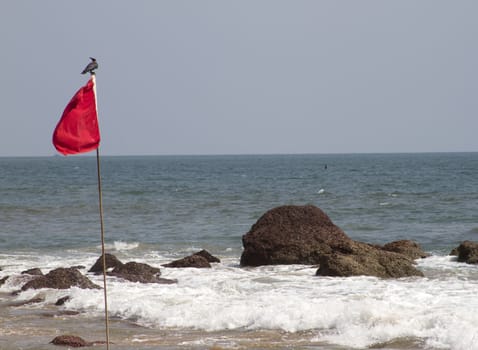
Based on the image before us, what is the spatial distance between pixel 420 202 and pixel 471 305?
3234cm

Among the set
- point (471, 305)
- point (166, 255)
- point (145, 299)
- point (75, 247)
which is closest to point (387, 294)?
point (471, 305)

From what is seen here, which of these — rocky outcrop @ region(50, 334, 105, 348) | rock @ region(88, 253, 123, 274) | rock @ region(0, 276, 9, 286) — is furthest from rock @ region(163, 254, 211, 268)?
rocky outcrop @ region(50, 334, 105, 348)

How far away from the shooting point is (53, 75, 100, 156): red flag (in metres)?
Result: 9.62

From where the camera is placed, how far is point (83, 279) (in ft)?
55.0

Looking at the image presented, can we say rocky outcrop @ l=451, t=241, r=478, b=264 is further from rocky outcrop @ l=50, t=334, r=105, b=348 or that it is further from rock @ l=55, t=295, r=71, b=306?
rocky outcrop @ l=50, t=334, r=105, b=348

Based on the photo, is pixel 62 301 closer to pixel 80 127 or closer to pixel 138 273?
pixel 138 273

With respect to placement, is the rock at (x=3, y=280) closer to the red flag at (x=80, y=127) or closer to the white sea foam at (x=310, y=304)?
the white sea foam at (x=310, y=304)

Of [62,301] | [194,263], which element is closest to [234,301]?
[62,301]

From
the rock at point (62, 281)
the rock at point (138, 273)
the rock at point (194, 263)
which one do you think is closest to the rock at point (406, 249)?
the rock at point (194, 263)

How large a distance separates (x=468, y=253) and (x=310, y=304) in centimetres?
691

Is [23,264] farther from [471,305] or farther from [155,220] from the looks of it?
[155,220]

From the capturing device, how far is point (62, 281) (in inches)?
658

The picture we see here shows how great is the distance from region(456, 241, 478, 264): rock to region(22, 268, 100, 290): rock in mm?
8376

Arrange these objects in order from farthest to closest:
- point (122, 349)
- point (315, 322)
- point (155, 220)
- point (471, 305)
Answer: point (155, 220) < point (471, 305) < point (315, 322) < point (122, 349)
